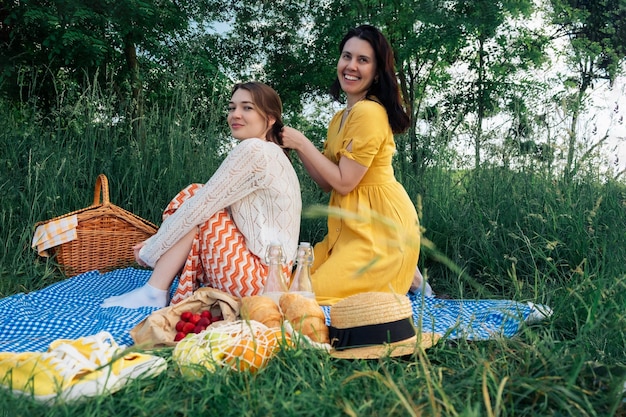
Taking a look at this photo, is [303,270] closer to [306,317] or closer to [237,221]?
[306,317]

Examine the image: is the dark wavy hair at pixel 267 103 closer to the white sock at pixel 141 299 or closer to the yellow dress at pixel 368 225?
the yellow dress at pixel 368 225

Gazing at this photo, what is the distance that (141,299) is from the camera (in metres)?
2.82

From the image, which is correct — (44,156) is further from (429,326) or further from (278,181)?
(429,326)

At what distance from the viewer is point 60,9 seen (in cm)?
603

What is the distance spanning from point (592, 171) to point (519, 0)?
545 centimetres

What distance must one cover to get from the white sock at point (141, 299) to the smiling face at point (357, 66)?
134cm

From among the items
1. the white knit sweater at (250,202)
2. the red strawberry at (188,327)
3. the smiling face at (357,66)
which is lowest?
the red strawberry at (188,327)

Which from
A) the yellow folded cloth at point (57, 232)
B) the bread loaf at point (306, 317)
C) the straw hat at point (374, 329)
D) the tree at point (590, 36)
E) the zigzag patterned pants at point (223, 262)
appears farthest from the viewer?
the tree at point (590, 36)

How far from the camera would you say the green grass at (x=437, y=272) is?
132cm

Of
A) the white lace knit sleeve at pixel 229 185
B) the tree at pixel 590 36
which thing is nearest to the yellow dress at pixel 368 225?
the white lace knit sleeve at pixel 229 185

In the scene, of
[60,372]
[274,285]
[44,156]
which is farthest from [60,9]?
[60,372]

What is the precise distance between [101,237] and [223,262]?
1.14 m

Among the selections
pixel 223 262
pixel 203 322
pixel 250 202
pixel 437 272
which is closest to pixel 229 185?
pixel 250 202

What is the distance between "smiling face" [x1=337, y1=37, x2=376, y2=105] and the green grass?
975mm
